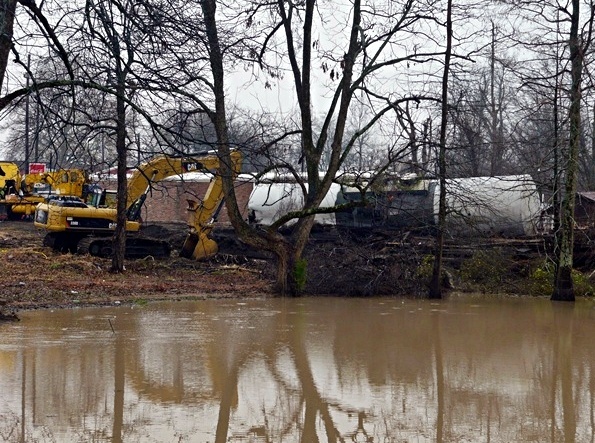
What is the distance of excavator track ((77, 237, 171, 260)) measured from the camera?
2761cm

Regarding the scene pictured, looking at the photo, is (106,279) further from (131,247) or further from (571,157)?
(571,157)

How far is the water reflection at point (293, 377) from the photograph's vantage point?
8.70 meters

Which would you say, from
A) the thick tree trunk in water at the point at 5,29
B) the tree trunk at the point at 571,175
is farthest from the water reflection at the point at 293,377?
the thick tree trunk in water at the point at 5,29

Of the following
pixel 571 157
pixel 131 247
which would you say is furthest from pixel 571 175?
pixel 131 247

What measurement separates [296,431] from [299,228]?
1394 cm

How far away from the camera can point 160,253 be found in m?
28.7

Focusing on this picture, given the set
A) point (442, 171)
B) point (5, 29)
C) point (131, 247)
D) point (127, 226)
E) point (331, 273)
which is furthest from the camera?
point (131, 247)

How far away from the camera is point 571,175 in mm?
20344

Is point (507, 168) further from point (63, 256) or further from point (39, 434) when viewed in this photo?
point (39, 434)

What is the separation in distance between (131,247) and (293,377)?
17.9m

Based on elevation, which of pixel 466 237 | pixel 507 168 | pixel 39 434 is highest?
pixel 507 168

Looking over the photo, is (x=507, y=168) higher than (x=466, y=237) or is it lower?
higher

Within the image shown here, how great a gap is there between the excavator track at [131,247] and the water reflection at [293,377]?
1006 cm

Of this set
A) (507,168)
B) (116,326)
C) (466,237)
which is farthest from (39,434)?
(507,168)
